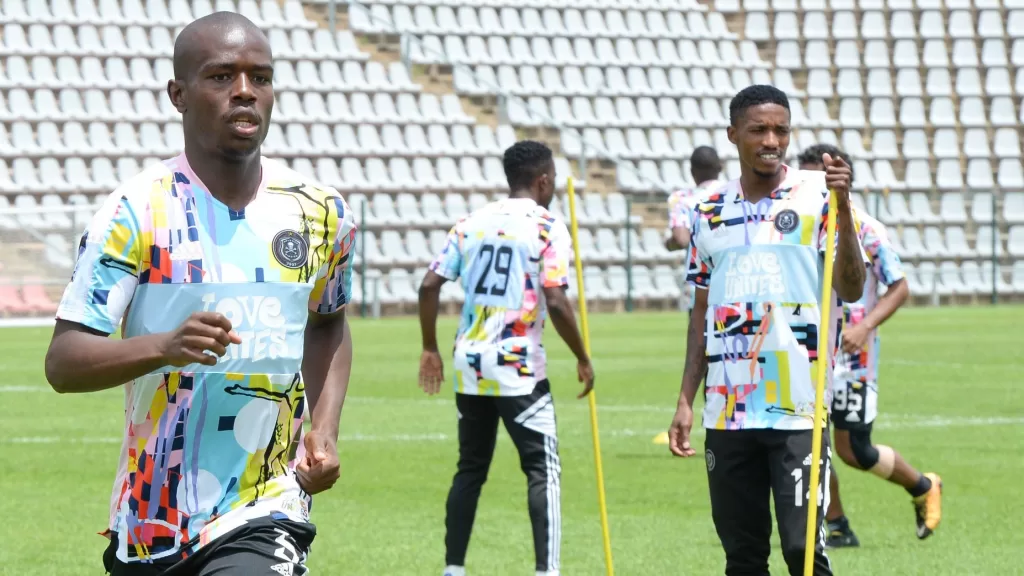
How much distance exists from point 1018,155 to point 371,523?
104 ft

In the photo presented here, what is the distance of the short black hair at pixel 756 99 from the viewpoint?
6.14 m

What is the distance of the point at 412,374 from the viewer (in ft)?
62.7

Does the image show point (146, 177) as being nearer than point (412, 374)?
Yes

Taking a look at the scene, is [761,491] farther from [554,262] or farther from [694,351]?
[554,262]

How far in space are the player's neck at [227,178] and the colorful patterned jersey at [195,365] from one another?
0.06 feet

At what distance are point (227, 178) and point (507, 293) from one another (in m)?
4.10

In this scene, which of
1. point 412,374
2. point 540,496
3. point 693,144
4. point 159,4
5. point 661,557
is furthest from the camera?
point 693,144

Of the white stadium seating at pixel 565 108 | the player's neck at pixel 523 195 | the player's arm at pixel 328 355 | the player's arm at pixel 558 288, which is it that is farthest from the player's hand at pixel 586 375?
the white stadium seating at pixel 565 108

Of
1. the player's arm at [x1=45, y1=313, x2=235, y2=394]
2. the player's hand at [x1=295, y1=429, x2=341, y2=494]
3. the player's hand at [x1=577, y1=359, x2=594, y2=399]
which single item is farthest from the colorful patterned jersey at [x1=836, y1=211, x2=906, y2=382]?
the player's arm at [x1=45, y1=313, x2=235, y2=394]

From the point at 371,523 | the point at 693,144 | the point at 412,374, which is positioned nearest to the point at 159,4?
the point at 693,144

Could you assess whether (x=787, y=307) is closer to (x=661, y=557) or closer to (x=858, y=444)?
(x=661, y=557)

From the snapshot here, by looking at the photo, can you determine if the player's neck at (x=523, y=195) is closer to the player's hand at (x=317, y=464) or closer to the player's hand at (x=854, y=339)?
the player's hand at (x=854, y=339)

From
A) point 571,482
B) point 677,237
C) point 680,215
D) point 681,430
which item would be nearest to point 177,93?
point 681,430

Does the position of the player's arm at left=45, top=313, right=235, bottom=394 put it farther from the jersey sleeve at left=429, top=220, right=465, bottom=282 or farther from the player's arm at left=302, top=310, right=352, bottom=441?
the jersey sleeve at left=429, top=220, right=465, bottom=282
